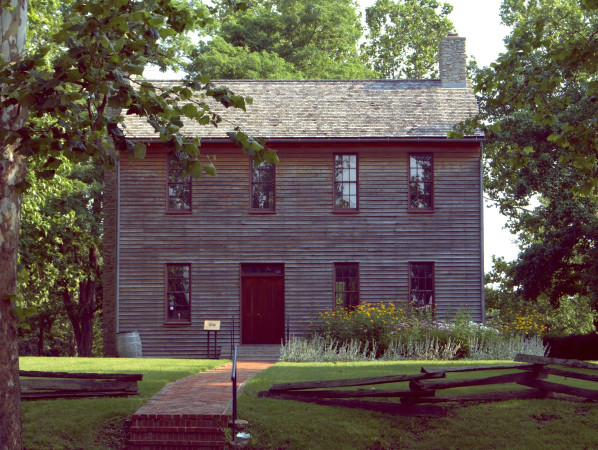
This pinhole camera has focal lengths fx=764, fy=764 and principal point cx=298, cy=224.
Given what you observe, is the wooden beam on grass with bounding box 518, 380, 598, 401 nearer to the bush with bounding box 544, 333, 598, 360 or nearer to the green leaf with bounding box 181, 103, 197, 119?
the green leaf with bounding box 181, 103, 197, 119

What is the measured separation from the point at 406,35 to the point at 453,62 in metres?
19.1

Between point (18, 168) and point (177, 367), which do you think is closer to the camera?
point (18, 168)

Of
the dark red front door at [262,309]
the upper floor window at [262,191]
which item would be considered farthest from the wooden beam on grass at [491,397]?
the upper floor window at [262,191]

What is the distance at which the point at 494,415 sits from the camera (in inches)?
447

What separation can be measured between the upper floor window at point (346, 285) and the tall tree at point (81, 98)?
16.5 meters

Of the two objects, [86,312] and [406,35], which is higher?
[406,35]

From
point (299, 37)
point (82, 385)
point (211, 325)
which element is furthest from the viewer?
point (299, 37)

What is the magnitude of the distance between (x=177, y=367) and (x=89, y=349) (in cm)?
2515

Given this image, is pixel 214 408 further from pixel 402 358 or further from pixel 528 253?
pixel 528 253

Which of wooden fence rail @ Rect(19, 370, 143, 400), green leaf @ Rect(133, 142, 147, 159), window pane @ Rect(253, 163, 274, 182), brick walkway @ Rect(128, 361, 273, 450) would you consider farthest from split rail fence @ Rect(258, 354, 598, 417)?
window pane @ Rect(253, 163, 274, 182)

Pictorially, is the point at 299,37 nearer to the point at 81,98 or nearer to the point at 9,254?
the point at 9,254

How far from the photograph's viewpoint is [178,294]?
24.1 metres

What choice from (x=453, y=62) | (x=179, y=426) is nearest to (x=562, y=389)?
(x=179, y=426)

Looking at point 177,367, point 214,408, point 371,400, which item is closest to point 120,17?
point 214,408
